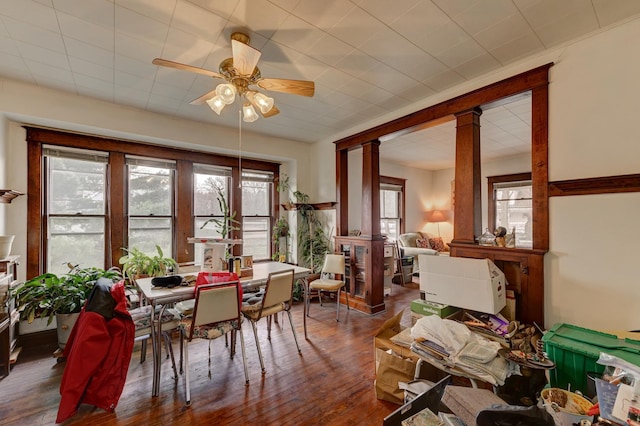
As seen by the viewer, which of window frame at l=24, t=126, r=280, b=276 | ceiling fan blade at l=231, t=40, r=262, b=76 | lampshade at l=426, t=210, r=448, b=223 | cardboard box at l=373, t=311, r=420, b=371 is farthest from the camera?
lampshade at l=426, t=210, r=448, b=223

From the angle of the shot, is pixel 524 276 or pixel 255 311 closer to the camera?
pixel 524 276

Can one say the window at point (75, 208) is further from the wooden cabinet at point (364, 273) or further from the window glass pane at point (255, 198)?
the wooden cabinet at point (364, 273)

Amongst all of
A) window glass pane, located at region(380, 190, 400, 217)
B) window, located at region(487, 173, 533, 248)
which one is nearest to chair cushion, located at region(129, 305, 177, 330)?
window glass pane, located at region(380, 190, 400, 217)


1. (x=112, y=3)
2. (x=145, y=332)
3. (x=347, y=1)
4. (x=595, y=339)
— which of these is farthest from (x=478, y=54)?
(x=145, y=332)

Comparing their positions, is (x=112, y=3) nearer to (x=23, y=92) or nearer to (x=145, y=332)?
(x=23, y=92)

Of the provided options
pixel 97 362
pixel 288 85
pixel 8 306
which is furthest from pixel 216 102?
pixel 8 306

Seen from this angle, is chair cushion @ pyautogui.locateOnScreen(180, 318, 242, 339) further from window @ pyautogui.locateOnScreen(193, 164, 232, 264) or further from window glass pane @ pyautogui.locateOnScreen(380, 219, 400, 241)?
window glass pane @ pyautogui.locateOnScreen(380, 219, 400, 241)

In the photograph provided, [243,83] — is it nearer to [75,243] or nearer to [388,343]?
[388,343]

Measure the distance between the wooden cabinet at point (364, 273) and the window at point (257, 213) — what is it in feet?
4.85

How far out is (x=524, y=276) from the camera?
2.32m

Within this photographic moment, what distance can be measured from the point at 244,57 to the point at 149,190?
9.49 ft

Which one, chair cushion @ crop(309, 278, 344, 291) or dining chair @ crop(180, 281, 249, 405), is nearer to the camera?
dining chair @ crop(180, 281, 249, 405)

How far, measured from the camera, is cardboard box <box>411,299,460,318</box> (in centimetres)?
234

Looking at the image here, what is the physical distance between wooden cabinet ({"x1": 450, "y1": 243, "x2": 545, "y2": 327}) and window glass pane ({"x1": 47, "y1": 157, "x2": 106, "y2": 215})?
4556mm
